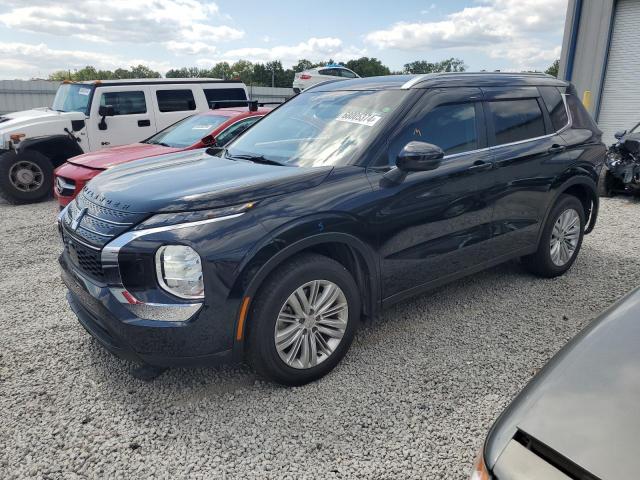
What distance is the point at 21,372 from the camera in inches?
126

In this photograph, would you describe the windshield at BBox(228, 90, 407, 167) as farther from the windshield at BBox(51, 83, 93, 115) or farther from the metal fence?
the metal fence

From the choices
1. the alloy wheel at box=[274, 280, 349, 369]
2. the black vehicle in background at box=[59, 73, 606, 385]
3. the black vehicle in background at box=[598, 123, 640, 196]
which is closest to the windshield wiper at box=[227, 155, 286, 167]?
the black vehicle in background at box=[59, 73, 606, 385]

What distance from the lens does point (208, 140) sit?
266 inches

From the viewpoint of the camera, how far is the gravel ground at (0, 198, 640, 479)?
2420mm

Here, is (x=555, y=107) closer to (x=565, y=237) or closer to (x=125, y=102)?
(x=565, y=237)

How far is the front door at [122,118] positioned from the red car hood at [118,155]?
185 centimetres

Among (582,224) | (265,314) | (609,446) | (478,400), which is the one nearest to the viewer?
(609,446)

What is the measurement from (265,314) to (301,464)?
0.78 metres

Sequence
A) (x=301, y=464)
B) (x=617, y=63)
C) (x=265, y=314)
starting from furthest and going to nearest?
1. (x=617, y=63)
2. (x=265, y=314)
3. (x=301, y=464)

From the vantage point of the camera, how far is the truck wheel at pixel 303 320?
271 centimetres

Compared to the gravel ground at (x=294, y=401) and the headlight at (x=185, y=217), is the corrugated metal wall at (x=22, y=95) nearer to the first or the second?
the gravel ground at (x=294, y=401)

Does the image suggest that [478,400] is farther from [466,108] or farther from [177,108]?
A: [177,108]

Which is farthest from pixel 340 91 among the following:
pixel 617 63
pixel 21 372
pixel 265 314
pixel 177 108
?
pixel 617 63

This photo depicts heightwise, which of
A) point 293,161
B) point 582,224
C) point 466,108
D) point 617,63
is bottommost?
point 582,224
